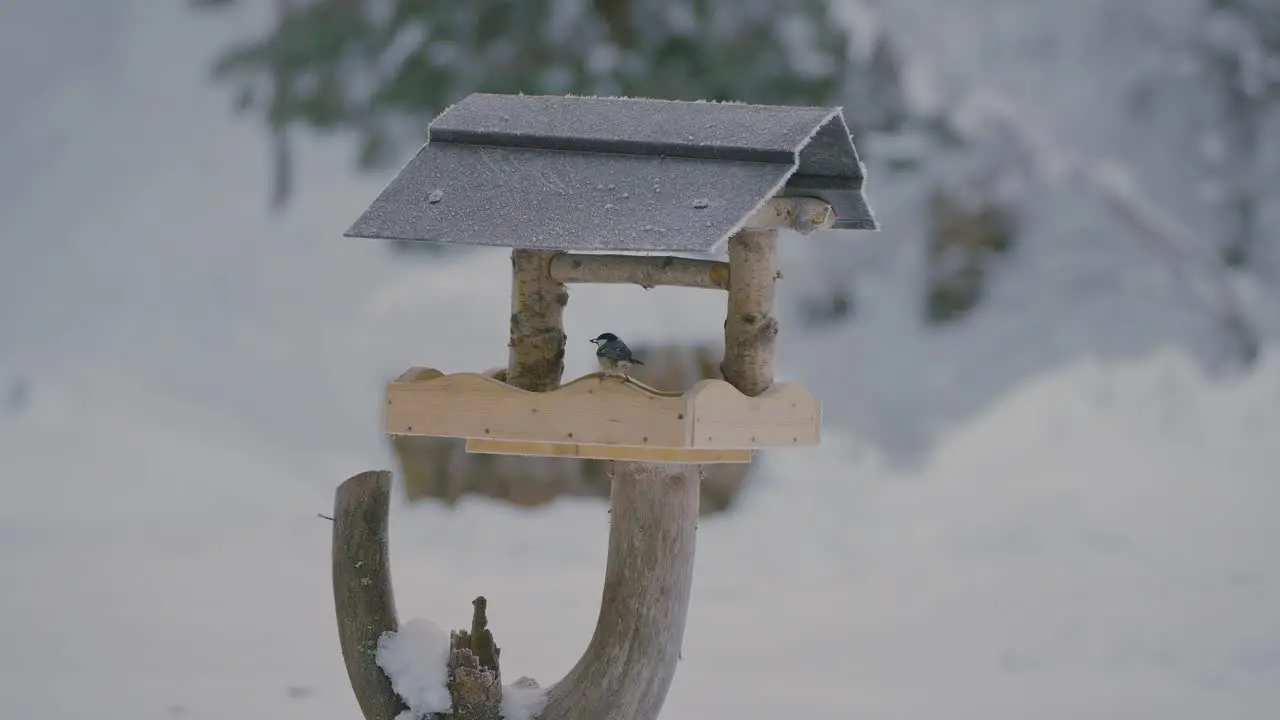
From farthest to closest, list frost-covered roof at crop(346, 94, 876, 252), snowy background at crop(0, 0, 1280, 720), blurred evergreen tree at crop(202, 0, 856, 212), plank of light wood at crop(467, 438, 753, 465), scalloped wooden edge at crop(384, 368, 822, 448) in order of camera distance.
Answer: blurred evergreen tree at crop(202, 0, 856, 212) < snowy background at crop(0, 0, 1280, 720) < plank of light wood at crop(467, 438, 753, 465) < scalloped wooden edge at crop(384, 368, 822, 448) < frost-covered roof at crop(346, 94, 876, 252)

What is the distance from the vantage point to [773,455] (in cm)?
719

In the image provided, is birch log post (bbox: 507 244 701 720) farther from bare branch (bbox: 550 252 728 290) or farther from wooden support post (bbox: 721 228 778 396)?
wooden support post (bbox: 721 228 778 396)

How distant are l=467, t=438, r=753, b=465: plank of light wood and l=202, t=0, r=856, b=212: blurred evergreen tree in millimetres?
4404

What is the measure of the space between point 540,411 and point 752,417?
407 millimetres

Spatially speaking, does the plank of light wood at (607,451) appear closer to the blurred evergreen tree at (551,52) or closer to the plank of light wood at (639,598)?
the plank of light wood at (639,598)

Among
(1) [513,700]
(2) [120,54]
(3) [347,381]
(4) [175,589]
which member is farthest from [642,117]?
(2) [120,54]

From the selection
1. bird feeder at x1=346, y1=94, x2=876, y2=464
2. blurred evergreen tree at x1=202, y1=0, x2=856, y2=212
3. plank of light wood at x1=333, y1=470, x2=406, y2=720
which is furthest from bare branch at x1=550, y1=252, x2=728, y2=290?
blurred evergreen tree at x1=202, y1=0, x2=856, y2=212

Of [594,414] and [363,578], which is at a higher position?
[594,414]

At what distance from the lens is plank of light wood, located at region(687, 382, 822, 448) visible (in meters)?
3.12

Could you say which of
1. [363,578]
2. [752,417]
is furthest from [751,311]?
[363,578]

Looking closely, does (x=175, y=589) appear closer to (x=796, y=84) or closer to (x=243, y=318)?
(x=243, y=318)

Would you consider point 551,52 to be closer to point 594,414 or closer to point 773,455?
point 773,455

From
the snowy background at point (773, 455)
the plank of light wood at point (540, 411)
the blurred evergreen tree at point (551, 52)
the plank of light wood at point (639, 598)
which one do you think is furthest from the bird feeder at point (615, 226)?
the blurred evergreen tree at point (551, 52)

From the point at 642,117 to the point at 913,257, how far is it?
559cm
